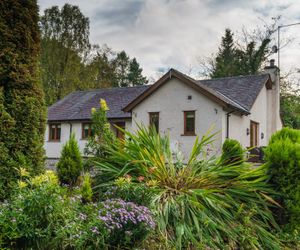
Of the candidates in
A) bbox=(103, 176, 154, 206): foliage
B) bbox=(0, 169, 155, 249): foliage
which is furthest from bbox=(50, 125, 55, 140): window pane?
bbox=(0, 169, 155, 249): foliage

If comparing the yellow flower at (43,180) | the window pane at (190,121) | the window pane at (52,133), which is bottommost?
the yellow flower at (43,180)

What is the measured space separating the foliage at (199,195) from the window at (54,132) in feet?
53.9

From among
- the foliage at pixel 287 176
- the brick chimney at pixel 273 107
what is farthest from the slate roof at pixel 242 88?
the foliage at pixel 287 176

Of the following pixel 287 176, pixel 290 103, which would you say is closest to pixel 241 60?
pixel 290 103

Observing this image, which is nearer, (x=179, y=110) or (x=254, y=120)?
(x=179, y=110)

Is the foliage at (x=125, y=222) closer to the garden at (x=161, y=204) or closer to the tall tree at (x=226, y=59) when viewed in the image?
the garden at (x=161, y=204)

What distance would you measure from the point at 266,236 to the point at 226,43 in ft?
111

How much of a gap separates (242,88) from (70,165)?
13.6m

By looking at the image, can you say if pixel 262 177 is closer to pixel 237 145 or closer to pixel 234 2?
pixel 237 145

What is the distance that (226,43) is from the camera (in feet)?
118

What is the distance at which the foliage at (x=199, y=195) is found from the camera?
14.3 ft

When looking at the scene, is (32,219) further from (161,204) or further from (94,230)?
(161,204)

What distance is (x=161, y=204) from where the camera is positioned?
181 inches

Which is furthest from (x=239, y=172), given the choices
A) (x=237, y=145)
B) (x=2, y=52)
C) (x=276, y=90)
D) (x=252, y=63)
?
(x=252, y=63)
